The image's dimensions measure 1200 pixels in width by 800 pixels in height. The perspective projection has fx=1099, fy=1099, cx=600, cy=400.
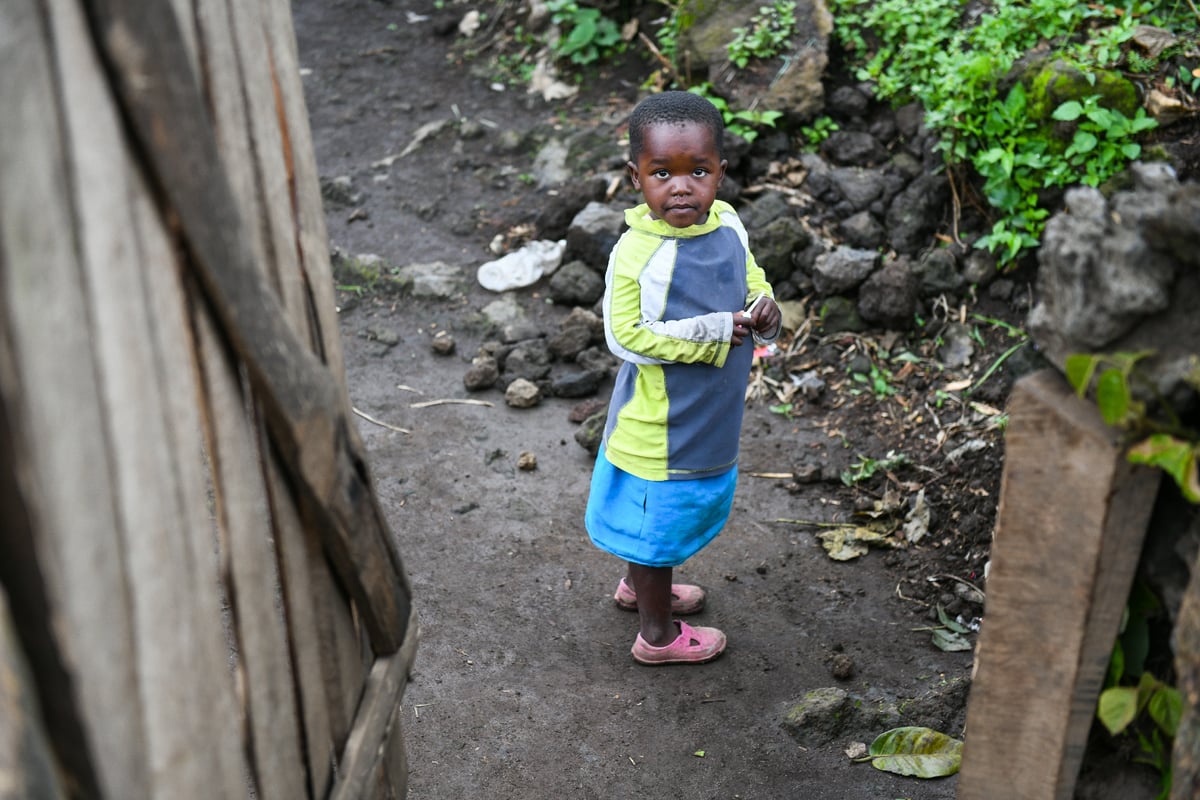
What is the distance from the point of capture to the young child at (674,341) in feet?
10.2

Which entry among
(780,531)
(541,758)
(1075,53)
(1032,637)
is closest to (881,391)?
(780,531)

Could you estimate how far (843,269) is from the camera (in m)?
5.22

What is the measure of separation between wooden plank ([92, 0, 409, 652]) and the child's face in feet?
4.56

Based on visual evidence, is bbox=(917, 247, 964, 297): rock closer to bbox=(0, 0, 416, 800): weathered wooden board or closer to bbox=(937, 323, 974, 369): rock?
bbox=(937, 323, 974, 369): rock

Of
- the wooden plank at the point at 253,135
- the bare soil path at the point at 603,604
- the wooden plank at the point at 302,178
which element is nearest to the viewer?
the wooden plank at the point at 253,135

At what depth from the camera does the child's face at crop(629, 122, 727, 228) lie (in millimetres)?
3066

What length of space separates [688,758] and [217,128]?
2.36 meters

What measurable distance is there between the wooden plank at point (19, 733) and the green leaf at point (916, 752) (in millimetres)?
2454

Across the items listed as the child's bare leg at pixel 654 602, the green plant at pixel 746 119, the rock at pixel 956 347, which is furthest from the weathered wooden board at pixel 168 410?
the green plant at pixel 746 119

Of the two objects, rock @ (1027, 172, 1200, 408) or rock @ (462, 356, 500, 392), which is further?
rock @ (462, 356, 500, 392)

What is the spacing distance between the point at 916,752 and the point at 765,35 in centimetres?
410

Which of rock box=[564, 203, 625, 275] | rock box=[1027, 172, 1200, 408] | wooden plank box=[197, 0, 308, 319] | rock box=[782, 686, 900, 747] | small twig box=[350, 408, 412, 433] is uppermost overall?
wooden plank box=[197, 0, 308, 319]

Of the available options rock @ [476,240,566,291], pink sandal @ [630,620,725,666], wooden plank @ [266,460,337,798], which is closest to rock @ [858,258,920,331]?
rock @ [476,240,566,291]

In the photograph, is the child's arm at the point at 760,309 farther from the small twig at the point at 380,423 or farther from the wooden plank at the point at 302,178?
the small twig at the point at 380,423
